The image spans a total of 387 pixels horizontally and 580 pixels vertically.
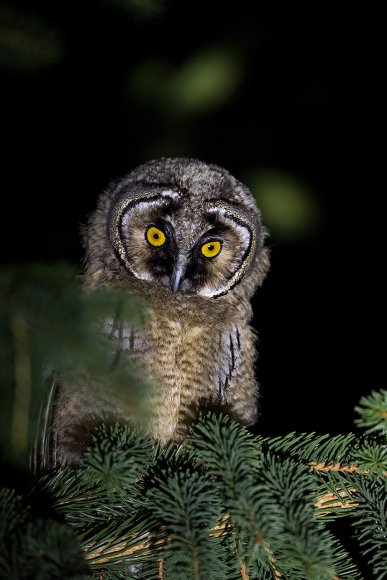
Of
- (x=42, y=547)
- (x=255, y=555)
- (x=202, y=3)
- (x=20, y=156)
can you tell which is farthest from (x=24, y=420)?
(x=202, y=3)

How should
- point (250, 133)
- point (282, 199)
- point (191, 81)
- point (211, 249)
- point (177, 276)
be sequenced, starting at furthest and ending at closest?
1. point (250, 133)
2. point (282, 199)
3. point (191, 81)
4. point (211, 249)
5. point (177, 276)

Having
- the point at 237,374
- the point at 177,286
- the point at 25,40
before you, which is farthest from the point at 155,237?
the point at 25,40

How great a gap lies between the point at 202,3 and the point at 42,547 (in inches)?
118

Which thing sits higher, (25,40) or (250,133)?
(250,133)

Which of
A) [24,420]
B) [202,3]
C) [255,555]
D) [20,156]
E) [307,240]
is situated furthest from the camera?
[307,240]

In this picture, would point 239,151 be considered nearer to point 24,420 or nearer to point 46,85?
point 46,85

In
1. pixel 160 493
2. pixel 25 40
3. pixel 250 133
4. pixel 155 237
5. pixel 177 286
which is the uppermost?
pixel 250 133

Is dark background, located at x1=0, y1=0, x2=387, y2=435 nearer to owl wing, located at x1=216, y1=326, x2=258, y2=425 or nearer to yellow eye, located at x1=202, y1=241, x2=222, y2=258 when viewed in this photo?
owl wing, located at x1=216, y1=326, x2=258, y2=425

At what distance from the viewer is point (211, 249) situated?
1.89 m

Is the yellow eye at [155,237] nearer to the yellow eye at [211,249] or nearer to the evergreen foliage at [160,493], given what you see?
the yellow eye at [211,249]

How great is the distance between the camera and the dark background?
266 centimetres

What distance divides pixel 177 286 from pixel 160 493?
2.80ft

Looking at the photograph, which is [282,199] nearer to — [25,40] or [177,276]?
[177,276]

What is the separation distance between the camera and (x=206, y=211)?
184 centimetres
